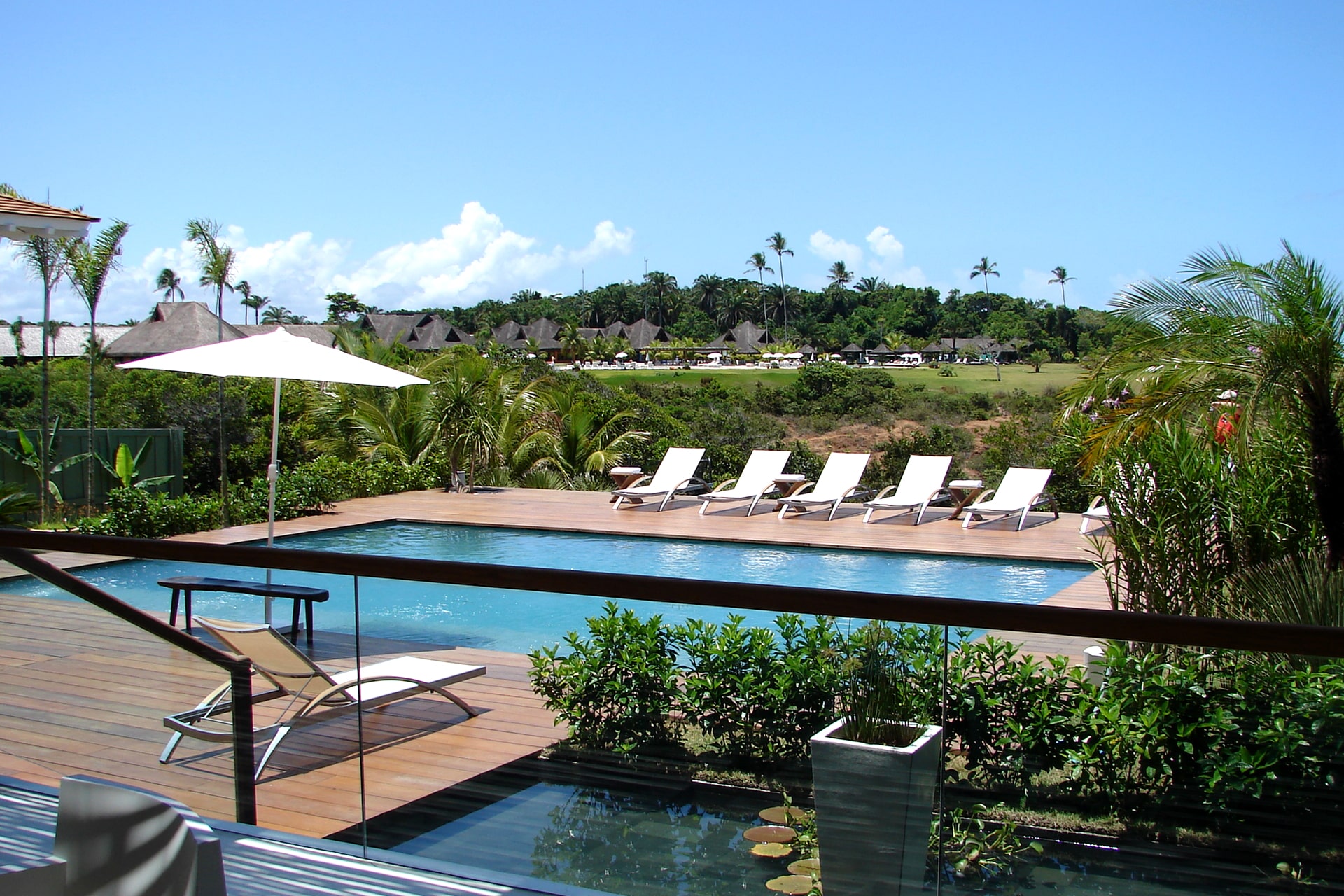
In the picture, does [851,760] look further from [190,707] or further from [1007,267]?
[1007,267]

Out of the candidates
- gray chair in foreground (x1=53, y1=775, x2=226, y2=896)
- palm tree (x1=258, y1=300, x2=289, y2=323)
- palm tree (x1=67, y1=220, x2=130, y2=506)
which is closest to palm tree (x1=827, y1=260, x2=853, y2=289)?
palm tree (x1=258, y1=300, x2=289, y2=323)

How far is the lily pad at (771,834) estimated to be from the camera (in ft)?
7.07

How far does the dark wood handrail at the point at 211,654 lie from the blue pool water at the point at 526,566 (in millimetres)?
48

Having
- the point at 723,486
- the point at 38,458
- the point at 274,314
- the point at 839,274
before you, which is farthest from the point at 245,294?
the point at 723,486

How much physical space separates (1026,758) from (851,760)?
1.06 ft

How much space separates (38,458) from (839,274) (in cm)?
6589

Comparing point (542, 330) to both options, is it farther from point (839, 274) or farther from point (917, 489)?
point (917, 489)

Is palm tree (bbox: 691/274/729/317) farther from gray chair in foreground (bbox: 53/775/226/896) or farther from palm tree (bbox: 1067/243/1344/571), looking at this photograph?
gray chair in foreground (bbox: 53/775/226/896)

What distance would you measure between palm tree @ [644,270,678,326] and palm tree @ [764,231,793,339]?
7723 millimetres

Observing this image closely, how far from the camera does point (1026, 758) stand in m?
2.07

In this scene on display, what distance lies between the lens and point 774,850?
2164 millimetres

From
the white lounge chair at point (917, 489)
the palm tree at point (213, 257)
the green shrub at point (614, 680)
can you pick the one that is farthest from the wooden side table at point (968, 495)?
the green shrub at point (614, 680)

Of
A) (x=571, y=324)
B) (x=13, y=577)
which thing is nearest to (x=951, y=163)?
(x=571, y=324)

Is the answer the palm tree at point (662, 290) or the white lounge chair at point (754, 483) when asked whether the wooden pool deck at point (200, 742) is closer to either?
the white lounge chair at point (754, 483)
